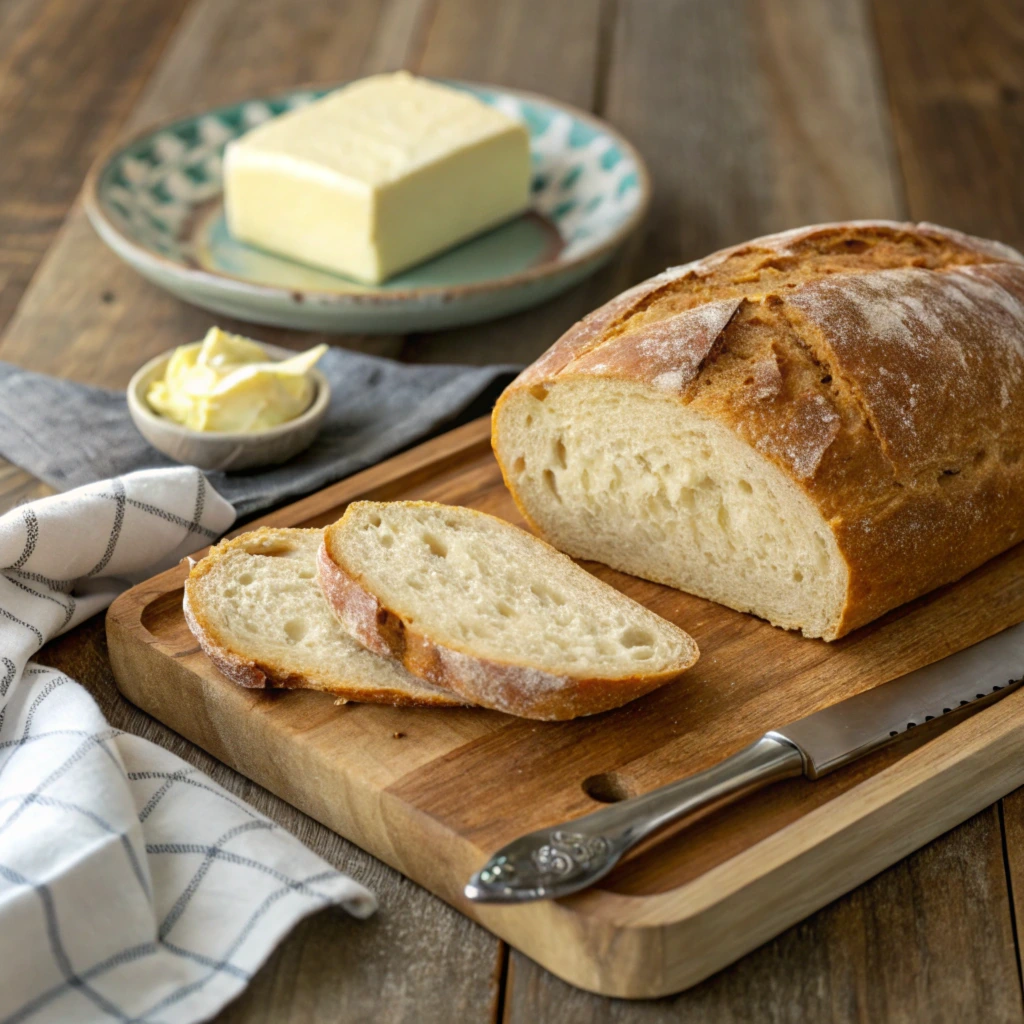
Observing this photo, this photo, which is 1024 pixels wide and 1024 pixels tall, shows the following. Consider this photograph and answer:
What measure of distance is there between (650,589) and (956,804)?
81 cm

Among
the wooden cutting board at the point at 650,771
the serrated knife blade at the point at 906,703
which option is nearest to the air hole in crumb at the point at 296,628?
the wooden cutting board at the point at 650,771

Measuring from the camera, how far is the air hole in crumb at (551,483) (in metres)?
2.83

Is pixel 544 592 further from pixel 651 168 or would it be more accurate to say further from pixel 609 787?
pixel 651 168

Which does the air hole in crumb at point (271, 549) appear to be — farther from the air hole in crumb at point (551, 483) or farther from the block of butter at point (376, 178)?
the block of butter at point (376, 178)

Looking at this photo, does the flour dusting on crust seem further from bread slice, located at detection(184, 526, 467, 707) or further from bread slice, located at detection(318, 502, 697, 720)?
bread slice, located at detection(184, 526, 467, 707)

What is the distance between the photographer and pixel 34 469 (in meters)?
3.17

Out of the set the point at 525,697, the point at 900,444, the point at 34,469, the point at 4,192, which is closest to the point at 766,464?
the point at 900,444

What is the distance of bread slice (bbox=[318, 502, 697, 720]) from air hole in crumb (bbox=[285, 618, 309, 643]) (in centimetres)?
9

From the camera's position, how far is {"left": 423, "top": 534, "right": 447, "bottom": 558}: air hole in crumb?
2.58 metres

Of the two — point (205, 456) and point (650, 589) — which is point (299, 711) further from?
point (205, 456)

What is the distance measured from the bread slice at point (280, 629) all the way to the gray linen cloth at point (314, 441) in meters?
A: 0.43

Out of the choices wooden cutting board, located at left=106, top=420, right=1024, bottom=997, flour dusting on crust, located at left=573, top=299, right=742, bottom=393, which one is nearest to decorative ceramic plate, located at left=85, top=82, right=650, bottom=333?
flour dusting on crust, located at left=573, top=299, right=742, bottom=393

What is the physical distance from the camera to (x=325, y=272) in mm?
4094

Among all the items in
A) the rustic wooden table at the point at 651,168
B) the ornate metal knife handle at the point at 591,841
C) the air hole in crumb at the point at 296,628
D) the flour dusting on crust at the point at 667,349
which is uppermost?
the flour dusting on crust at the point at 667,349
